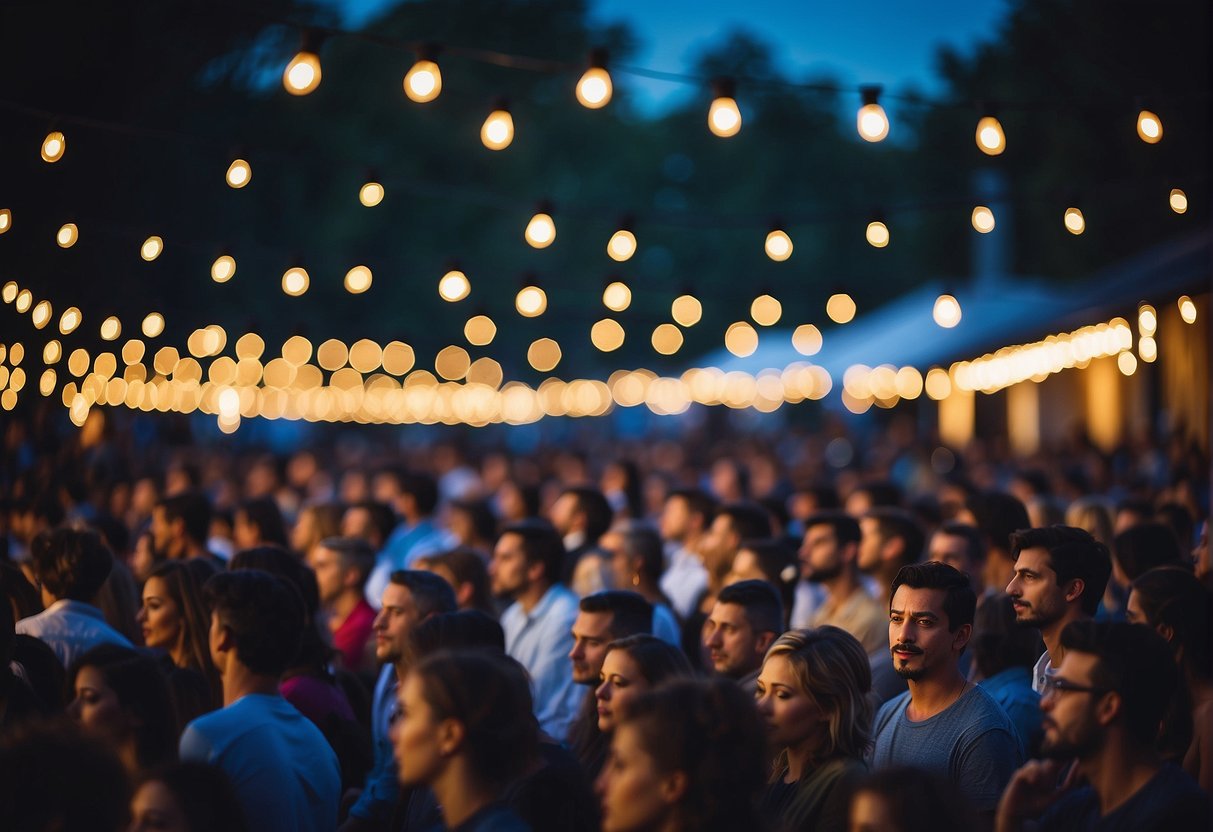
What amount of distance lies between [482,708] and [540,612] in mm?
3866

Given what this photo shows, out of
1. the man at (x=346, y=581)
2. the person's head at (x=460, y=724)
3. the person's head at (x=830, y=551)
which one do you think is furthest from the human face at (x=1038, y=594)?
the man at (x=346, y=581)

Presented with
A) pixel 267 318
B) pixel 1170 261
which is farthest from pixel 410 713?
pixel 267 318

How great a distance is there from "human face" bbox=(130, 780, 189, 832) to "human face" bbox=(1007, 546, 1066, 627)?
3.29m

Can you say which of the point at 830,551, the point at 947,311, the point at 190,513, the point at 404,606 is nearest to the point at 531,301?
the point at 947,311

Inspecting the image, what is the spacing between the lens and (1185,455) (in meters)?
12.5

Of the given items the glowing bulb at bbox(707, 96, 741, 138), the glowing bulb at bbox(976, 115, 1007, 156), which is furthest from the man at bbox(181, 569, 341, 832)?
the glowing bulb at bbox(976, 115, 1007, 156)

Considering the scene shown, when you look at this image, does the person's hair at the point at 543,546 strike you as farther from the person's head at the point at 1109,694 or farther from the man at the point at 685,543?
the person's head at the point at 1109,694

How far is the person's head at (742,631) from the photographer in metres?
5.88

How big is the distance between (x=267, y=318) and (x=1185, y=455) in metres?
31.6

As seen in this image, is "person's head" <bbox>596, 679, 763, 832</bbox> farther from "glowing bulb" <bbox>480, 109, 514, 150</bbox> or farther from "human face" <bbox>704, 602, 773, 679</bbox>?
"glowing bulb" <bbox>480, 109, 514, 150</bbox>

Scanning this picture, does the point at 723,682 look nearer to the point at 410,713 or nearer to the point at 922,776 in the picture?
the point at 922,776

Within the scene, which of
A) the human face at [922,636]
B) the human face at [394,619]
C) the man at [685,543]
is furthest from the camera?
the man at [685,543]

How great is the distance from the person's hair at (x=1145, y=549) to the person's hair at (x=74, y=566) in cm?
479

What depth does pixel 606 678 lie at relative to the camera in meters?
4.80
